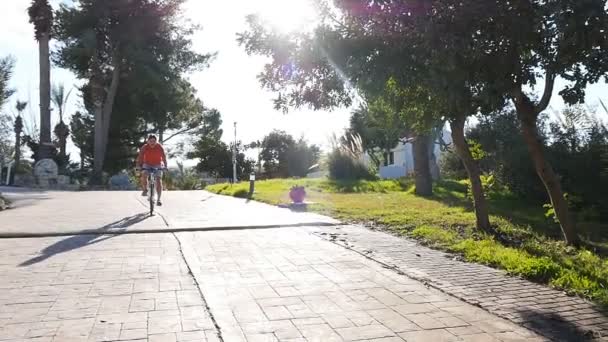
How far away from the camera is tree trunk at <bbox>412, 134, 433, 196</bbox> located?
55.2ft

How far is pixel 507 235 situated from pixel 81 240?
6.24 m

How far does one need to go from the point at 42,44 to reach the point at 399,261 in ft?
108

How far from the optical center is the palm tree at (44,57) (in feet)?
105

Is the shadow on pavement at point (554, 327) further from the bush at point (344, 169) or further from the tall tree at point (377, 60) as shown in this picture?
the bush at point (344, 169)

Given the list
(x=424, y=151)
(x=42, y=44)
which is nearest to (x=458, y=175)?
(x=424, y=151)

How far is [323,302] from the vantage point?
14.0 ft

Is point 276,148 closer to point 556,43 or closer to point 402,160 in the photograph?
point 402,160

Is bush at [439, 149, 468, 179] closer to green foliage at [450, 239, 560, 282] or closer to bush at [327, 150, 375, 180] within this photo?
bush at [327, 150, 375, 180]

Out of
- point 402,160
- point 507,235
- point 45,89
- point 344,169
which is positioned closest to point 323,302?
point 507,235

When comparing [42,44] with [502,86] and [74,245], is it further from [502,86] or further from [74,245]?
[502,86]

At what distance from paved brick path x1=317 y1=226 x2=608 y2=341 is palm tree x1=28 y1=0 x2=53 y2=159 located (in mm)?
30270

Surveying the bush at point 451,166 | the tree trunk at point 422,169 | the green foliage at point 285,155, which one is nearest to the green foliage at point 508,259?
the tree trunk at point 422,169

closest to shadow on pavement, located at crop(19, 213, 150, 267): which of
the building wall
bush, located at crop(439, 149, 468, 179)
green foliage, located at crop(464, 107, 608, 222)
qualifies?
green foliage, located at crop(464, 107, 608, 222)

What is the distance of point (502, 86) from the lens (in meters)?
4.86
